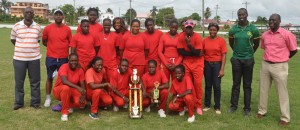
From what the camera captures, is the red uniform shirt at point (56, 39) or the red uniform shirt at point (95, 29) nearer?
the red uniform shirt at point (56, 39)

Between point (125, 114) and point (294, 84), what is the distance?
6.01 m

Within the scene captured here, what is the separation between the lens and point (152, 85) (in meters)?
6.23

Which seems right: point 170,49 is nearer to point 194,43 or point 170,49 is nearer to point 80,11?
point 194,43

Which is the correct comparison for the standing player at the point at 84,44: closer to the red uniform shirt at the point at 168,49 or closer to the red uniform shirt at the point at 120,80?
the red uniform shirt at the point at 120,80

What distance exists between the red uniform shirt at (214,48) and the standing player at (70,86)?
252cm

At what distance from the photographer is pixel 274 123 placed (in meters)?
5.75

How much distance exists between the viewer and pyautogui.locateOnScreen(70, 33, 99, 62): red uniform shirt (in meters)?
6.02

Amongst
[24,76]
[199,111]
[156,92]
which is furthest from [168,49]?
[24,76]

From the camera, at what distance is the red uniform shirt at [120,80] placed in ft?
20.4

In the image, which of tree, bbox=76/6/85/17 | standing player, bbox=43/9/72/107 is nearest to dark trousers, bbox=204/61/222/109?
standing player, bbox=43/9/72/107

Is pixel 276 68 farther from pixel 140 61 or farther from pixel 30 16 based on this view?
pixel 30 16

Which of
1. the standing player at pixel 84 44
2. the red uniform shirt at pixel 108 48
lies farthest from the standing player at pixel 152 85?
the standing player at pixel 84 44

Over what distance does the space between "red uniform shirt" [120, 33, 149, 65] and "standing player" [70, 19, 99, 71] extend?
57 centimetres

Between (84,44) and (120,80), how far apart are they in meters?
1.00
